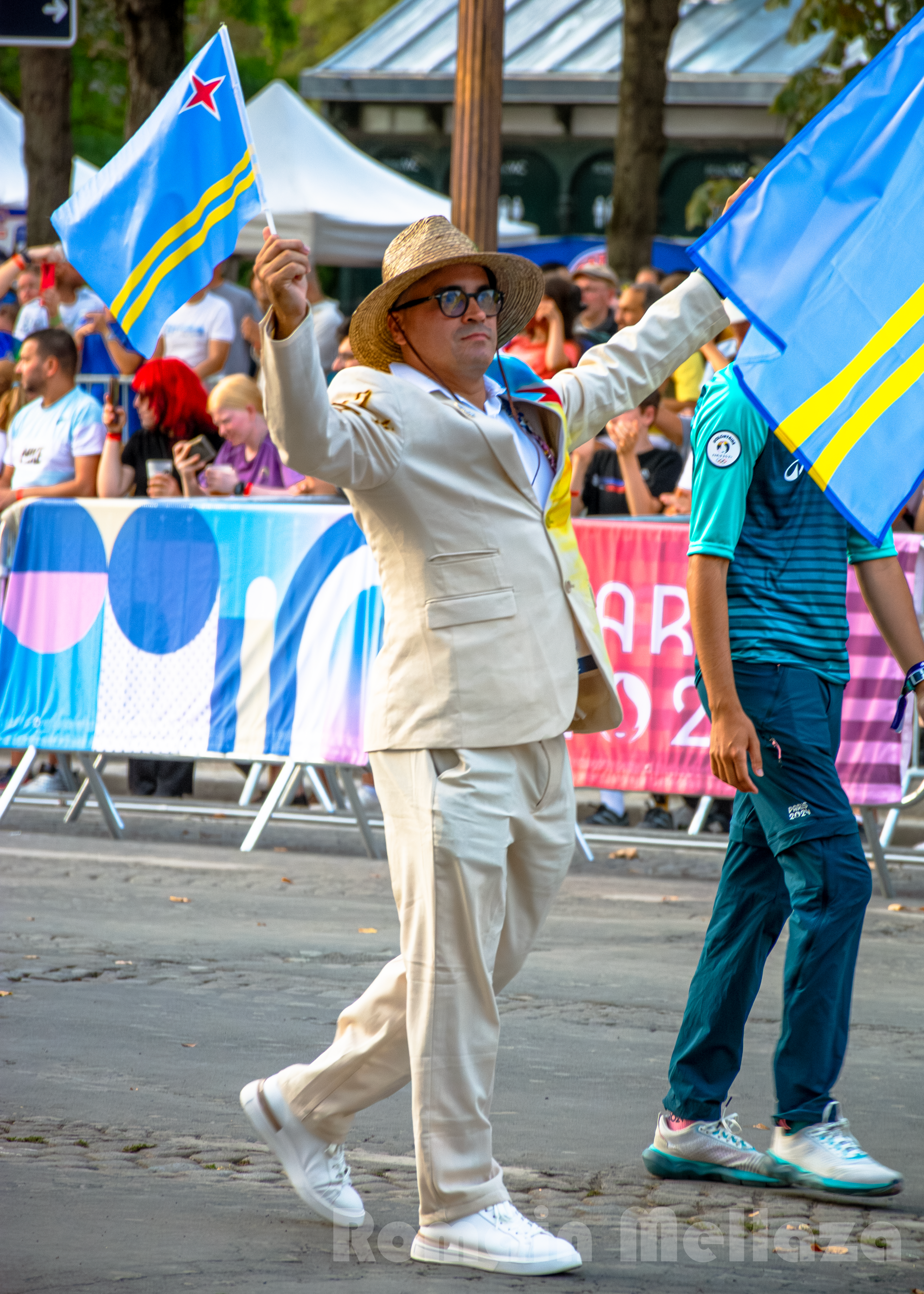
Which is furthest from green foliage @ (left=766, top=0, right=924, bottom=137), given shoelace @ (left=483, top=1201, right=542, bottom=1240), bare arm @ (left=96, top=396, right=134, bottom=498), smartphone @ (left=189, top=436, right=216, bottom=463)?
shoelace @ (left=483, top=1201, right=542, bottom=1240)

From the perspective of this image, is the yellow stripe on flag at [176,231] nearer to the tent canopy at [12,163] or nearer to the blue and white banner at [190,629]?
the blue and white banner at [190,629]

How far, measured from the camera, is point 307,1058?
5.42 meters

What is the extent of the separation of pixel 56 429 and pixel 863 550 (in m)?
6.87

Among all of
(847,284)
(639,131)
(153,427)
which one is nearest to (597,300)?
(153,427)

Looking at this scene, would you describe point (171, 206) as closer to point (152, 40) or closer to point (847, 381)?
point (847, 381)

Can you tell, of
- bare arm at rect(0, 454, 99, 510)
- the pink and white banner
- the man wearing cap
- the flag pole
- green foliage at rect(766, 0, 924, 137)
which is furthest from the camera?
green foliage at rect(766, 0, 924, 137)

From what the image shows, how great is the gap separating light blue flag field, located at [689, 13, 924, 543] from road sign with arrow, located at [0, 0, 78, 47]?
5.76 meters

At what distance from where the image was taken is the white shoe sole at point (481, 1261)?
377 centimetres

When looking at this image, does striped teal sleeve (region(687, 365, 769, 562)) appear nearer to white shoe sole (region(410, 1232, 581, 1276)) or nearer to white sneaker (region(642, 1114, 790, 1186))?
white sneaker (region(642, 1114, 790, 1186))

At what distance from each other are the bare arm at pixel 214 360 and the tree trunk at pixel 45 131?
6377mm

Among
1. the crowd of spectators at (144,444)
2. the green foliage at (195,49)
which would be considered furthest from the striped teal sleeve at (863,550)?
the green foliage at (195,49)

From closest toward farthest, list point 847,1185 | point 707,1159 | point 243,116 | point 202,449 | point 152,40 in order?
point 847,1185 < point 707,1159 < point 243,116 < point 202,449 < point 152,40

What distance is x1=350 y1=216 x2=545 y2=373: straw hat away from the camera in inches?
158

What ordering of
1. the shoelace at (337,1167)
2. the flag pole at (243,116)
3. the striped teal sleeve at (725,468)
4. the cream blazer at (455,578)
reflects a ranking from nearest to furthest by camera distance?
1. the cream blazer at (455,578)
2. the shoelace at (337,1167)
3. the striped teal sleeve at (725,468)
4. the flag pole at (243,116)
